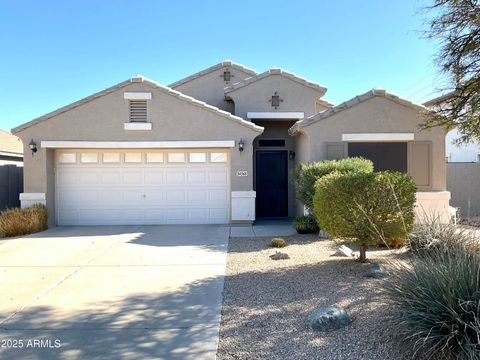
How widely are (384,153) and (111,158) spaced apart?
8.93 metres

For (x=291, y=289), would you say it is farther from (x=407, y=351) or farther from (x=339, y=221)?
(x=407, y=351)

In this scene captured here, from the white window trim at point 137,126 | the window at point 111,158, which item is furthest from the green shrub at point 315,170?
the window at point 111,158

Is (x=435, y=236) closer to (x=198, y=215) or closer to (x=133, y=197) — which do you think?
(x=198, y=215)

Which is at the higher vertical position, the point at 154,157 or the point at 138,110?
the point at 138,110

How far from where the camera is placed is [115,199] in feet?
44.6

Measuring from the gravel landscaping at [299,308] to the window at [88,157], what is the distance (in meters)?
7.19

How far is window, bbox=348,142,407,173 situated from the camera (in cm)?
1253

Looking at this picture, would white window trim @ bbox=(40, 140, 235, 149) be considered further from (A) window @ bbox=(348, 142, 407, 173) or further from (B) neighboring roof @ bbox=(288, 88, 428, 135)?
(A) window @ bbox=(348, 142, 407, 173)

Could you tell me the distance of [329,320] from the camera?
4.59m

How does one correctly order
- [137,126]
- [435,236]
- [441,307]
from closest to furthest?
[441,307], [435,236], [137,126]

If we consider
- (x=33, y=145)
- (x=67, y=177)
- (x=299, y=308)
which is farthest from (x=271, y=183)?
(x=299, y=308)

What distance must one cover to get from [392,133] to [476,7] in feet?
18.3

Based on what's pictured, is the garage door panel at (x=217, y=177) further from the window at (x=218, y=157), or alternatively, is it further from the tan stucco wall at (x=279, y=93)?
the tan stucco wall at (x=279, y=93)

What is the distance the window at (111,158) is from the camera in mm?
13586
